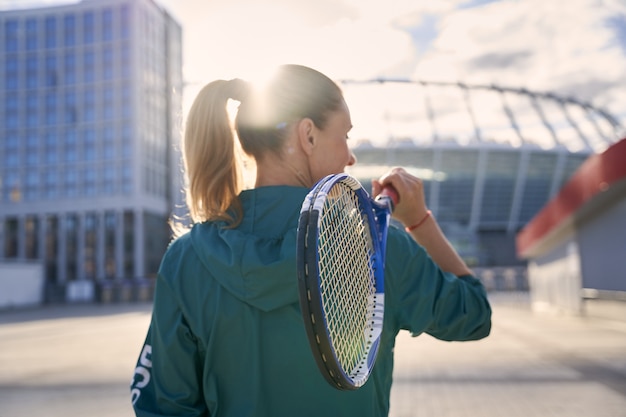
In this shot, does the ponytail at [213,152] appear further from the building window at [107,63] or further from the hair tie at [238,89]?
the building window at [107,63]

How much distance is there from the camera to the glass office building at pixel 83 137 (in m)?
72.9

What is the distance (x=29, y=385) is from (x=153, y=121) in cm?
7066

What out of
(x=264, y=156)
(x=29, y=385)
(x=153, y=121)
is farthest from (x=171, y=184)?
(x=264, y=156)

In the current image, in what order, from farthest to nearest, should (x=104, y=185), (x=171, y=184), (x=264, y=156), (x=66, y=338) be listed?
(x=171, y=184)
(x=104, y=185)
(x=66, y=338)
(x=264, y=156)

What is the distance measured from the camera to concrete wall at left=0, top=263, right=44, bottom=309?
1636 inches

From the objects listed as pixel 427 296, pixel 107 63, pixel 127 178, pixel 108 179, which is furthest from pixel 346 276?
pixel 107 63

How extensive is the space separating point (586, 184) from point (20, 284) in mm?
39260

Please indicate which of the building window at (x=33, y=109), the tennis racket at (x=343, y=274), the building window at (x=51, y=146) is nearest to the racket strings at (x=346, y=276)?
the tennis racket at (x=343, y=274)

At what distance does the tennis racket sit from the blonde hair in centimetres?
22

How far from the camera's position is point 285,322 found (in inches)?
59.1

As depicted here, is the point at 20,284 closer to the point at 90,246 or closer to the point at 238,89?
the point at 90,246

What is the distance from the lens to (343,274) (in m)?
1.56

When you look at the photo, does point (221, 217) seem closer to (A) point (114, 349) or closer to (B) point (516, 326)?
(A) point (114, 349)

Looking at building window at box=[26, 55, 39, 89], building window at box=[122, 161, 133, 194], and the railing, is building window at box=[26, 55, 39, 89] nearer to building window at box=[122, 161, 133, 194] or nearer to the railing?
building window at box=[122, 161, 133, 194]
